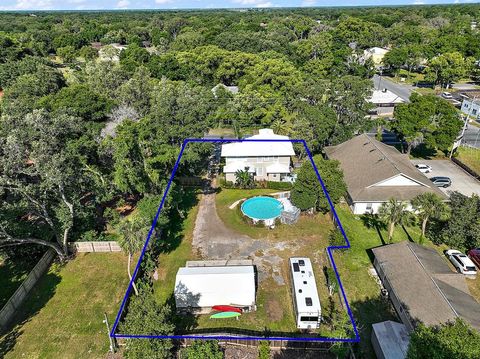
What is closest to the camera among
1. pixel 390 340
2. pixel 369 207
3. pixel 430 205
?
pixel 390 340

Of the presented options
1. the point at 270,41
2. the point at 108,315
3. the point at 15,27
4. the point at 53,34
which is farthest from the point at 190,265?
the point at 15,27

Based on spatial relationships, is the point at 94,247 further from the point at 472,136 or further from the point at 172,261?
Answer: the point at 472,136

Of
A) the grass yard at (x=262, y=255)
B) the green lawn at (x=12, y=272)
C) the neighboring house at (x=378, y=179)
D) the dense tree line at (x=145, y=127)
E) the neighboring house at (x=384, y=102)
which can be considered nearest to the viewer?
the grass yard at (x=262, y=255)

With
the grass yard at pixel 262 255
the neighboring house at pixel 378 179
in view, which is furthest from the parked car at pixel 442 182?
the grass yard at pixel 262 255

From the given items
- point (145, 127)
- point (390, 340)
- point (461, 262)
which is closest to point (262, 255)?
point (390, 340)

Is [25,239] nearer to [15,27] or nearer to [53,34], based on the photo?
[53,34]

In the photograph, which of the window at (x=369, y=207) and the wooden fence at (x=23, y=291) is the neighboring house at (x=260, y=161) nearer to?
the window at (x=369, y=207)
